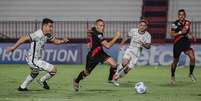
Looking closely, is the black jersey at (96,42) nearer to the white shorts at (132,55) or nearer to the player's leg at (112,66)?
the player's leg at (112,66)

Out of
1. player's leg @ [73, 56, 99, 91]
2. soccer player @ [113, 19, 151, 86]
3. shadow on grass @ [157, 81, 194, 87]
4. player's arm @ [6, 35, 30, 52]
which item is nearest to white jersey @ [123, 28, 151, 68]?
soccer player @ [113, 19, 151, 86]

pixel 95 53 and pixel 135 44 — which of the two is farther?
pixel 135 44

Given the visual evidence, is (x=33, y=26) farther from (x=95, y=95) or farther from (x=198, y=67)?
(x=95, y=95)

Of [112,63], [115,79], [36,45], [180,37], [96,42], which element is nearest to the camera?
[36,45]

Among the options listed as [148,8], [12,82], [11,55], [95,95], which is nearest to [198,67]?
[148,8]

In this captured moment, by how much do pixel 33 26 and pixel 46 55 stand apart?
3891 millimetres

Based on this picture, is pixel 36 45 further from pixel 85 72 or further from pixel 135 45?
pixel 135 45

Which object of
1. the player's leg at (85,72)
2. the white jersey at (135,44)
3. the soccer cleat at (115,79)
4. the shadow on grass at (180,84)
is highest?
the white jersey at (135,44)

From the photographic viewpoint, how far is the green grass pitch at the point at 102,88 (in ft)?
49.5

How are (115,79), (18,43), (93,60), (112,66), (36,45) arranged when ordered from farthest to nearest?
(115,79)
(112,66)
(93,60)
(36,45)
(18,43)

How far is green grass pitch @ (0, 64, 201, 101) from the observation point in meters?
15.1

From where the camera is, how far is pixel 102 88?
17703 millimetres

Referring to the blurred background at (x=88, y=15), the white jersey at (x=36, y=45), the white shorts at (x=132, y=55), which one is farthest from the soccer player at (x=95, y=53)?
the blurred background at (x=88, y=15)

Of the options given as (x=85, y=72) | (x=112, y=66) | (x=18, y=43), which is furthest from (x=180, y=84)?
(x=18, y=43)
